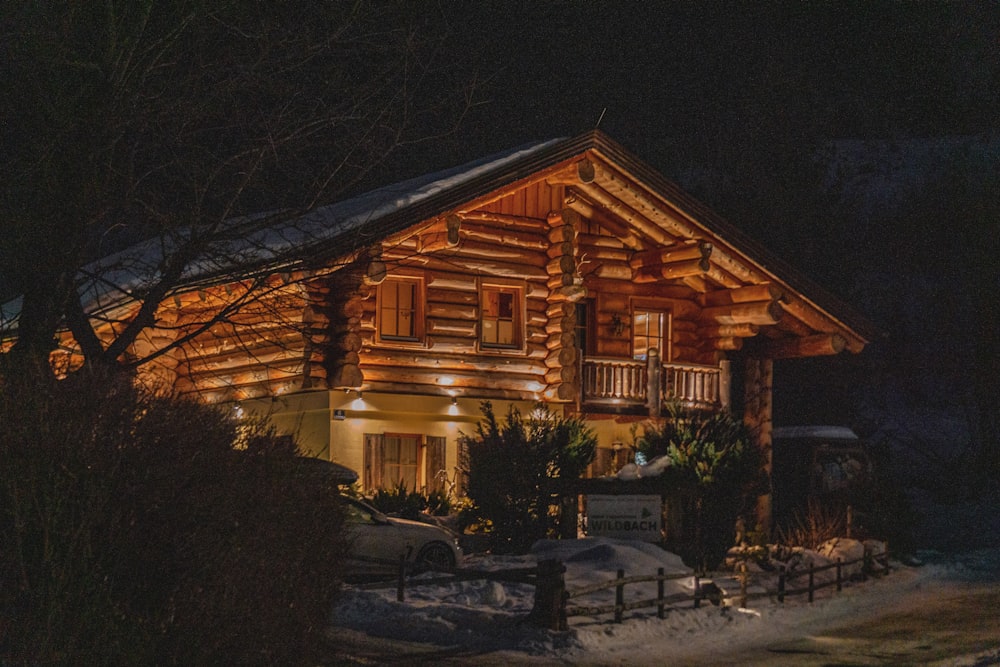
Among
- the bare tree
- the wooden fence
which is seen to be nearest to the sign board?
the wooden fence

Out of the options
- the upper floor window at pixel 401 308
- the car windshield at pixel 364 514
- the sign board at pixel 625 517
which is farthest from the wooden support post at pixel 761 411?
the car windshield at pixel 364 514

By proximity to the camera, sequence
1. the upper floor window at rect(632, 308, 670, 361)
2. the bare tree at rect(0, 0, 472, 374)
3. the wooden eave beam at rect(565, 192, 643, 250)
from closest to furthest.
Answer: the bare tree at rect(0, 0, 472, 374) → the wooden eave beam at rect(565, 192, 643, 250) → the upper floor window at rect(632, 308, 670, 361)

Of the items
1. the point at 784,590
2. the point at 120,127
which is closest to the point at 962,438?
the point at 784,590

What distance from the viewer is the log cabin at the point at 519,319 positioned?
89.0 feet

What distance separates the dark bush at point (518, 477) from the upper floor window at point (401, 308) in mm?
4835

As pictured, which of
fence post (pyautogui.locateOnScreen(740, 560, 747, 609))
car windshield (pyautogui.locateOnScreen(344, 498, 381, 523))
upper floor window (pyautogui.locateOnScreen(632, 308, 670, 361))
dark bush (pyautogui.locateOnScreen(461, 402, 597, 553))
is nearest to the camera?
fence post (pyautogui.locateOnScreen(740, 560, 747, 609))

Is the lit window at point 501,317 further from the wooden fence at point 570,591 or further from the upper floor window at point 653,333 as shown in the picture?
the wooden fence at point 570,591

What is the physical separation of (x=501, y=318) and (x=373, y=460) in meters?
4.56

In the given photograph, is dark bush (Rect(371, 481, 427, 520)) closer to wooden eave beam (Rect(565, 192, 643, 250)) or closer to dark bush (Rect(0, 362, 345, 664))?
wooden eave beam (Rect(565, 192, 643, 250))

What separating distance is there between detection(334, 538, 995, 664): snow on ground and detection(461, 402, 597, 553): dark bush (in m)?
0.95

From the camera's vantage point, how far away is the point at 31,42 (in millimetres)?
13578

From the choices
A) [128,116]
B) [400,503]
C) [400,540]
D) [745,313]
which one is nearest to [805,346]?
[745,313]

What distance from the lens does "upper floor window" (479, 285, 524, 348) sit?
98.2 ft

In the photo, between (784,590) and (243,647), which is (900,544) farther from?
(243,647)
